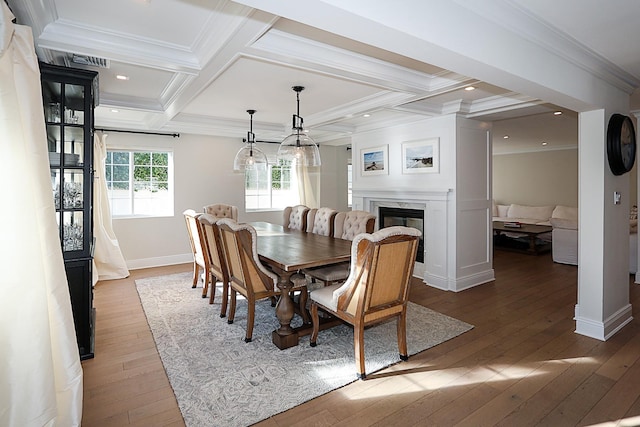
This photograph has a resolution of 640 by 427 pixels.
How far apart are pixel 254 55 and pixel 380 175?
3.46 m

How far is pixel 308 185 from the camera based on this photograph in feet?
24.3

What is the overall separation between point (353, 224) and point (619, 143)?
2.55 meters

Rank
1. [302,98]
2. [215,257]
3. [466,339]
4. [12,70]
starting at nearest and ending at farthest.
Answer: [12,70] < [466,339] < [215,257] < [302,98]

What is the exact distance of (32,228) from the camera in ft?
5.55

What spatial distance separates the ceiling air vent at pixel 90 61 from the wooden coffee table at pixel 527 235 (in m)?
6.94

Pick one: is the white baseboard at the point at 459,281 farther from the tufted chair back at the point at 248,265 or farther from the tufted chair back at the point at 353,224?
the tufted chair back at the point at 248,265

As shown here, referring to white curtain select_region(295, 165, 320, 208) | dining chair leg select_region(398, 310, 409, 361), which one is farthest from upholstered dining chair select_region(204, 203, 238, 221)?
dining chair leg select_region(398, 310, 409, 361)

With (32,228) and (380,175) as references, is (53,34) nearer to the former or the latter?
(32,228)

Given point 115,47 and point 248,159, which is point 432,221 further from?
point 115,47

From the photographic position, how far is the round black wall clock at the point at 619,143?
9.84 feet

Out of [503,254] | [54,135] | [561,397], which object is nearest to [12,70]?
[54,135]

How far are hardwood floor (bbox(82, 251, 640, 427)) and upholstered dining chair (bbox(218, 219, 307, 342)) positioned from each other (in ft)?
2.72

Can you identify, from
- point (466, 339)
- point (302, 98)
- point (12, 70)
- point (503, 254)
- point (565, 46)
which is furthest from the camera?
point (503, 254)

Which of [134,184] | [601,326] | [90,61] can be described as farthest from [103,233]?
[601,326]
